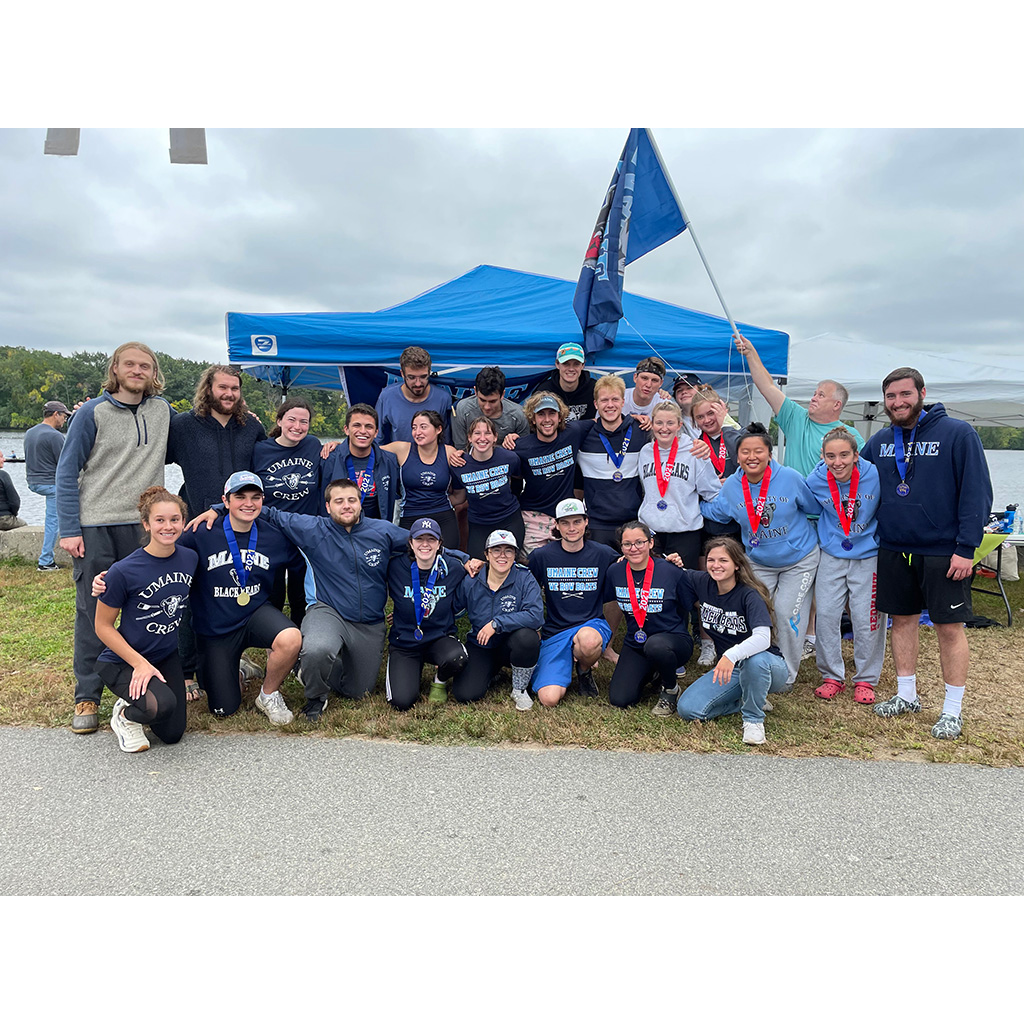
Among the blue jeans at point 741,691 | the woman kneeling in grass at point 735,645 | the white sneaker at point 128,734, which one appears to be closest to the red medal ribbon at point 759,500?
the woman kneeling in grass at point 735,645

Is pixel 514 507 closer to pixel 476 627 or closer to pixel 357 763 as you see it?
pixel 476 627

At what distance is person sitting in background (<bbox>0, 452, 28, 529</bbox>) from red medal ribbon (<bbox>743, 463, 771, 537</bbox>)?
9.64 metres

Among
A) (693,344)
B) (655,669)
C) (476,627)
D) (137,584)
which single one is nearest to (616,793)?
(655,669)

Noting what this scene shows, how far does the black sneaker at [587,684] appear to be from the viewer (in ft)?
14.4

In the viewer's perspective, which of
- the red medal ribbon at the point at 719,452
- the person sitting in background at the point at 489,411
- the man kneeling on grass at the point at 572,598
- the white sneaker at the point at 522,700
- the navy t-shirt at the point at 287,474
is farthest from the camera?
the person sitting in background at the point at 489,411

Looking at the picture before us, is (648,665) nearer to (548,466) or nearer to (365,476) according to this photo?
(548,466)

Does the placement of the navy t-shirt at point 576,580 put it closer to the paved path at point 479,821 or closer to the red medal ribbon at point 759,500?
the red medal ribbon at point 759,500

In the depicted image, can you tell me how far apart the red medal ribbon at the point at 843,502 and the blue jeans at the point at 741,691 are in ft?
3.42

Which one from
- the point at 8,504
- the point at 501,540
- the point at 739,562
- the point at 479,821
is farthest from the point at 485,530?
the point at 8,504

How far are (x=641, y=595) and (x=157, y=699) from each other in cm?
276

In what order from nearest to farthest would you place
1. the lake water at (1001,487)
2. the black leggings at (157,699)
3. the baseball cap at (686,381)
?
the black leggings at (157,699) → the baseball cap at (686,381) → the lake water at (1001,487)

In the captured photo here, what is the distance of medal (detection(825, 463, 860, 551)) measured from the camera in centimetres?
427

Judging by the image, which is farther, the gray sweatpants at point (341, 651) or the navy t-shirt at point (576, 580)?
the navy t-shirt at point (576, 580)

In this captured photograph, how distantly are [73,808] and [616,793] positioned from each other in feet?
7.74
